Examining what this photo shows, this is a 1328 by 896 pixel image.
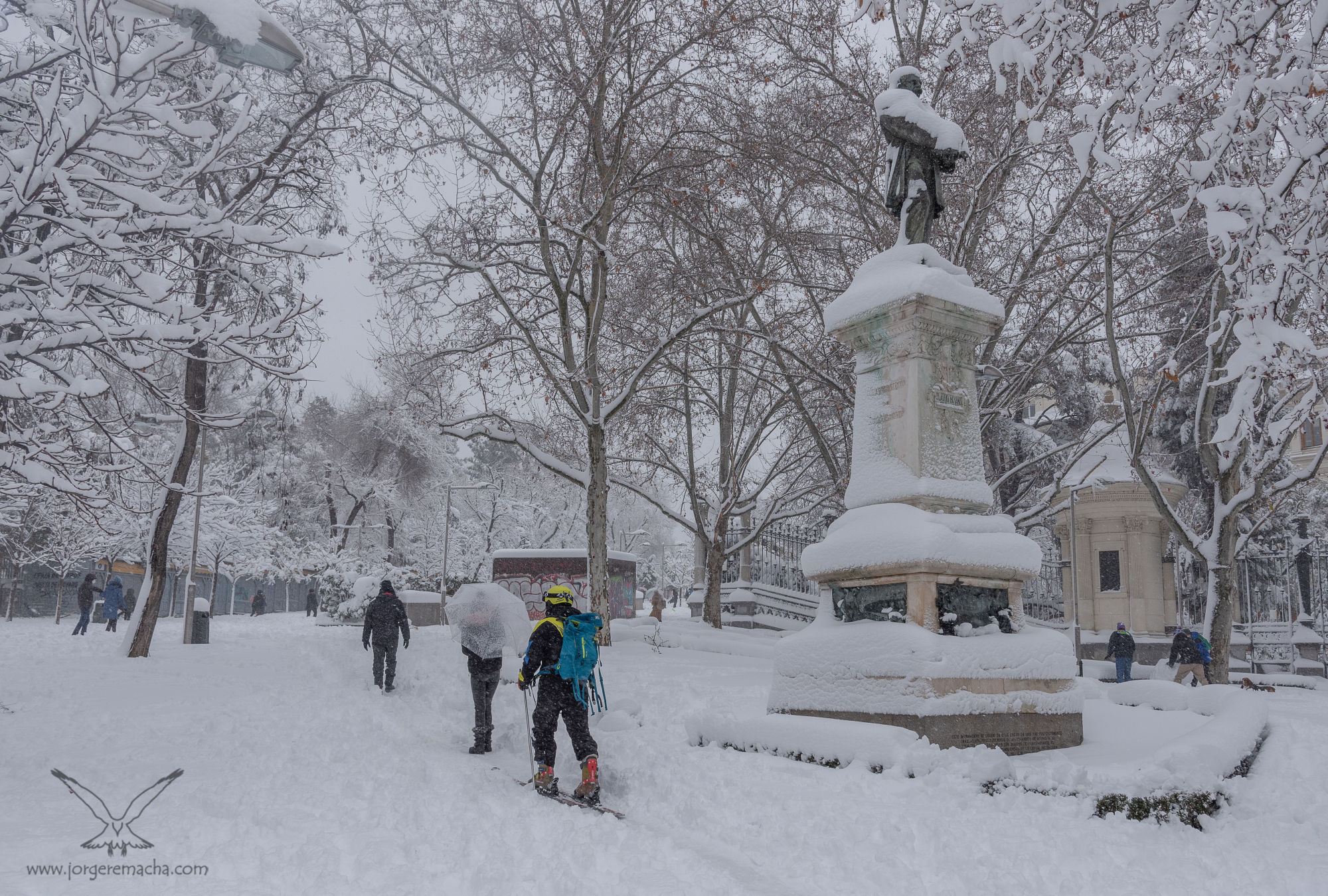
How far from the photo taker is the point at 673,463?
2744 cm

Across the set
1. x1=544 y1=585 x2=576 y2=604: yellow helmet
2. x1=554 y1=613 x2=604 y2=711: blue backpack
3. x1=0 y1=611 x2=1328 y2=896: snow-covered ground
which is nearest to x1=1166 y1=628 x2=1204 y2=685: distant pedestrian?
x1=0 y1=611 x2=1328 y2=896: snow-covered ground

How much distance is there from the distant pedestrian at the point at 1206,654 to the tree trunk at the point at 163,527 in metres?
18.8

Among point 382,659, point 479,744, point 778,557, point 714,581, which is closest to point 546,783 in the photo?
point 479,744

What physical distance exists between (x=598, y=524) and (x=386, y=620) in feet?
18.0

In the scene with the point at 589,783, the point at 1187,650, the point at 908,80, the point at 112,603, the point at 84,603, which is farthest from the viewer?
the point at 112,603

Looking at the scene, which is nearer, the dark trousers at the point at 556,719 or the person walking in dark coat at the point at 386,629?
the dark trousers at the point at 556,719

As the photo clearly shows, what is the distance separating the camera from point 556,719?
735 cm

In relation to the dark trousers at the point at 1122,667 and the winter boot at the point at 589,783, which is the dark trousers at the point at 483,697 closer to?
the winter boot at the point at 589,783

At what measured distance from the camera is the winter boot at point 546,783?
22.7 ft

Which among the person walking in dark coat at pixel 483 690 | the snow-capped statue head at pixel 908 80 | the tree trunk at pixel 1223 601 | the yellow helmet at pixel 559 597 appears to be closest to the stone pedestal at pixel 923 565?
the snow-capped statue head at pixel 908 80

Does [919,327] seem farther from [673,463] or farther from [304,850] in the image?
[673,463]

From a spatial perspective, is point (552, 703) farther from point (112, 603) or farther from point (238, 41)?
point (112, 603)

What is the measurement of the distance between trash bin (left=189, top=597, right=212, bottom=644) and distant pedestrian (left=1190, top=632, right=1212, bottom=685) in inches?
883

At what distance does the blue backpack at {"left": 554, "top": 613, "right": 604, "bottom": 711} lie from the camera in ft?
24.1
